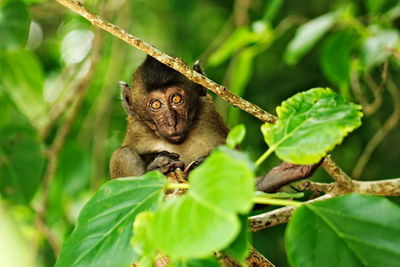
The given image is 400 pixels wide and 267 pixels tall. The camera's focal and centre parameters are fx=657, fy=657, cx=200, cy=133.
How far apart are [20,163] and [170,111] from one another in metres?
1.14

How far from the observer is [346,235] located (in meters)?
1.85

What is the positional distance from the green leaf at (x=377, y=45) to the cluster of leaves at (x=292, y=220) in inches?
107

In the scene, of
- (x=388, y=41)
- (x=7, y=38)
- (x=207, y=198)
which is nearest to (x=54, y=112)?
(x=7, y=38)

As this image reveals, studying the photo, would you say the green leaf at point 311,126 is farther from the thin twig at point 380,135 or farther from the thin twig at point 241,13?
the thin twig at point 241,13

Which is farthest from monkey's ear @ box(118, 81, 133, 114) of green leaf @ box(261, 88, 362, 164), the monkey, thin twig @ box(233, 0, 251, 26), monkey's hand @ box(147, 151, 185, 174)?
green leaf @ box(261, 88, 362, 164)

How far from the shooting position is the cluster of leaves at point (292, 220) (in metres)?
1.62

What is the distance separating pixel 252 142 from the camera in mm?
7270

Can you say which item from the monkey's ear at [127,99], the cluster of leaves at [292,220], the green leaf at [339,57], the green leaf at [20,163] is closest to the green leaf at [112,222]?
the cluster of leaves at [292,220]

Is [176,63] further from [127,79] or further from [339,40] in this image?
[127,79]

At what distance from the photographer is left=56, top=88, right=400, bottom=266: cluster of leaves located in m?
1.62

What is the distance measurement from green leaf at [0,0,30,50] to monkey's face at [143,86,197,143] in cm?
97

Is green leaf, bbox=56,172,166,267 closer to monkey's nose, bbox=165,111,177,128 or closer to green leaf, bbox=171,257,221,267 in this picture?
green leaf, bbox=171,257,221,267

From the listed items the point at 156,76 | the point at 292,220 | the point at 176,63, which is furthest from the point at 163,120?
the point at 292,220

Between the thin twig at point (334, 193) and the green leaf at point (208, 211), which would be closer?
the green leaf at point (208, 211)
